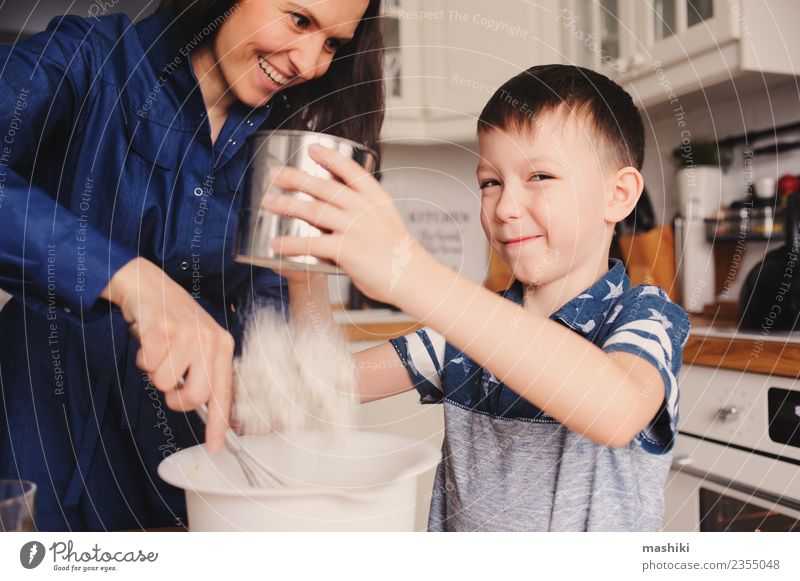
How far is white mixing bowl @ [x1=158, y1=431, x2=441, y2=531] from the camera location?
0.26 metres

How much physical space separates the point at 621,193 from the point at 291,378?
262 mm

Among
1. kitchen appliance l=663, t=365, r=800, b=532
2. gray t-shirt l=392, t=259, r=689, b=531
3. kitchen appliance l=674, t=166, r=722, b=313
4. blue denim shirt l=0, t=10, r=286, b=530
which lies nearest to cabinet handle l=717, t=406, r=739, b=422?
kitchen appliance l=663, t=365, r=800, b=532

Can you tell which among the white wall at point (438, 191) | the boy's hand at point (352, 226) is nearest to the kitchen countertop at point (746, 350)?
the white wall at point (438, 191)

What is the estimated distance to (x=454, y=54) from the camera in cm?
63

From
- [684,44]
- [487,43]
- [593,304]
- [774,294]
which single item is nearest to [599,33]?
[684,44]

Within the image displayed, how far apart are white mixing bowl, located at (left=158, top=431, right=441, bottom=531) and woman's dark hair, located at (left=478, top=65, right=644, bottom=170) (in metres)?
0.22

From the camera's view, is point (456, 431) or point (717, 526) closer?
point (456, 431)

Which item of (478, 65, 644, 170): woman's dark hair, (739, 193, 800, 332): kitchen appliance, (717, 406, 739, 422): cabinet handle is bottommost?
(717, 406, 739, 422): cabinet handle

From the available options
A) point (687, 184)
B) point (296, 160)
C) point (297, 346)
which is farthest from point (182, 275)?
point (687, 184)

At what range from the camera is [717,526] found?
0.75 meters

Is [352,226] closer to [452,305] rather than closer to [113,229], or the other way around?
[452,305]

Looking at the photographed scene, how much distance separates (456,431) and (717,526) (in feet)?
1.50

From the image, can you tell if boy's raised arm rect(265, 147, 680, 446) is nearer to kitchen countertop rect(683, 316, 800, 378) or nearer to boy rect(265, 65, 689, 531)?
boy rect(265, 65, 689, 531)

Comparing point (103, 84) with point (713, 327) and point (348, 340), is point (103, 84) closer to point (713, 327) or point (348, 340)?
point (348, 340)
